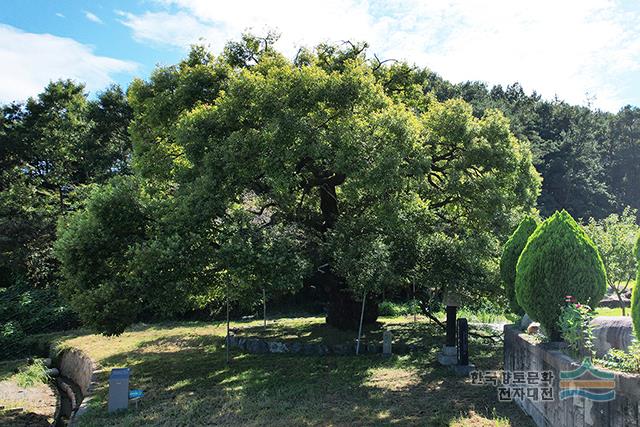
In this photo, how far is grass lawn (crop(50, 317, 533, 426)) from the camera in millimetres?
7039

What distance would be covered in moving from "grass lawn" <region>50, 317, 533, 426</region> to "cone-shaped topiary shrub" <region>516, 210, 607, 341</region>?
1563 mm

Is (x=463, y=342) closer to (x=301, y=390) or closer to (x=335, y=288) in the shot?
(x=301, y=390)

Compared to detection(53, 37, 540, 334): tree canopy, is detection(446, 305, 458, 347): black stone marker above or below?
below

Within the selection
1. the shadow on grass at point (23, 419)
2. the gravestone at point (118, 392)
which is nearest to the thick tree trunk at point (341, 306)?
the gravestone at point (118, 392)

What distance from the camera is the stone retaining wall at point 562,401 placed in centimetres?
411

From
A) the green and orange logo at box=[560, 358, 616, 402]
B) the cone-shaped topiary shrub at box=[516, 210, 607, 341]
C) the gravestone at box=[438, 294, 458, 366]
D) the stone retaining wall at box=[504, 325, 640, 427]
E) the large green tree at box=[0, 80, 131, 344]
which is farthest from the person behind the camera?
the large green tree at box=[0, 80, 131, 344]

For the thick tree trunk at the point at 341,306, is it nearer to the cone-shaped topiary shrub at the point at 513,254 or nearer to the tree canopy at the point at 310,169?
the tree canopy at the point at 310,169

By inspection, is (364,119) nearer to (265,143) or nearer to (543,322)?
(265,143)

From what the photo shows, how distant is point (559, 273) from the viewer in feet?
20.0

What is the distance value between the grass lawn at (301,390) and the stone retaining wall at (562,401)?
0.52m

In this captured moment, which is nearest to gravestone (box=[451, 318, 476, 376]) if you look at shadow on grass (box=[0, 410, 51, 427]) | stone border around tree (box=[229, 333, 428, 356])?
stone border around tree (box=[229, 333, 428, 356])

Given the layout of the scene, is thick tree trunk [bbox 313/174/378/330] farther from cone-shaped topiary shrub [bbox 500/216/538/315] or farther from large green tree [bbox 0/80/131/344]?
large green tree [bbox 0/80/131/344]

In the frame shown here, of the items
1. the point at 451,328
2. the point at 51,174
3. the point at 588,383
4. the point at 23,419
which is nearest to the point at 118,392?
the point at 23,419

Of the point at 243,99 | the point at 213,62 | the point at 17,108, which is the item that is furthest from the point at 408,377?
the point at 17,108
